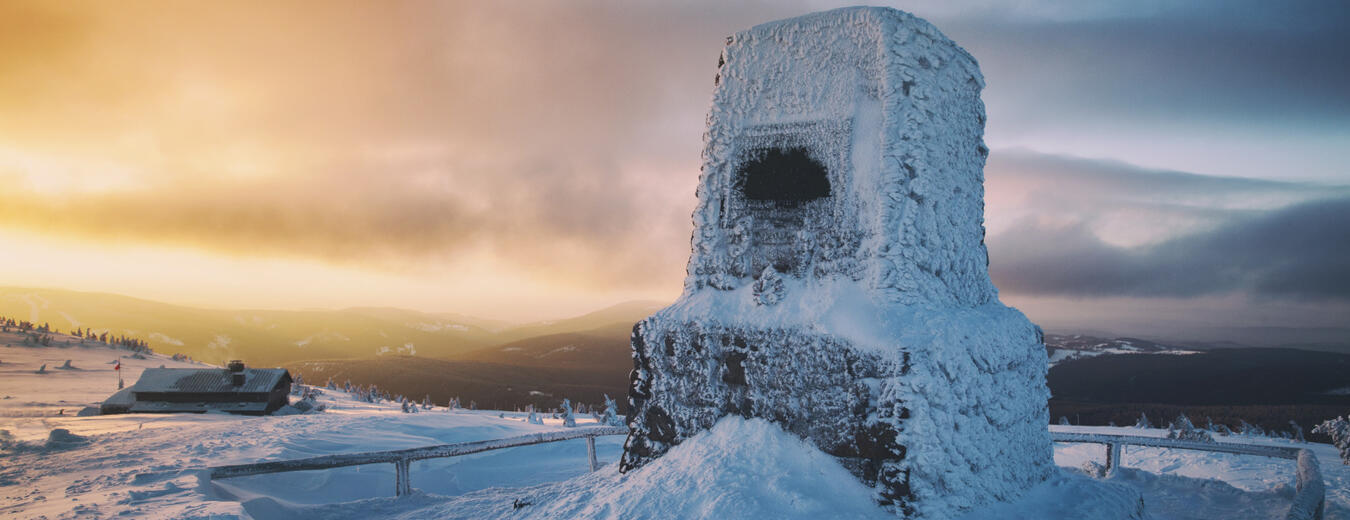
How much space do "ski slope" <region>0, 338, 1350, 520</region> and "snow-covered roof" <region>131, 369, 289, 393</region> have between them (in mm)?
16503

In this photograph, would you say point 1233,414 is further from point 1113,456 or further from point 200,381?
point 200,381

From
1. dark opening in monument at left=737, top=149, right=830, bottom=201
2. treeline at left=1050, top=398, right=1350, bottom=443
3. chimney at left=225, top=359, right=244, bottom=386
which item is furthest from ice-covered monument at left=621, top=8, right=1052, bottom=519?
chimney at left=225, top=359, right=244, bottom=386

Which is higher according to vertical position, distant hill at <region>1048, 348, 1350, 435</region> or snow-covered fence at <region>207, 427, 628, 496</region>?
snow-covered fence at <region>207, 427, 628, 496</region>

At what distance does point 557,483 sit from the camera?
729cm

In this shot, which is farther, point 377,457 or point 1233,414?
point 1233,414

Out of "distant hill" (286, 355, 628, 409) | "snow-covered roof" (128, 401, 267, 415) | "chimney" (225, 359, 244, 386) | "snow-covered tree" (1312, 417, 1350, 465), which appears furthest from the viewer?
"distant hill" (286, 355, 628, 409)

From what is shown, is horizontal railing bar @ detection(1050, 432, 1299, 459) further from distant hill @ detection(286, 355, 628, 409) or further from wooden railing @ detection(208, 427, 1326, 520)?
distant hill @ detection(286, 355, 628, 409)

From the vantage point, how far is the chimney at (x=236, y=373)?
1198 inches

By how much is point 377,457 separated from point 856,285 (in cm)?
685

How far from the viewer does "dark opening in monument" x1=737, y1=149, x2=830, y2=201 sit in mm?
6309

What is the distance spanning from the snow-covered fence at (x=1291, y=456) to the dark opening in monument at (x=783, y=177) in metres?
4.66

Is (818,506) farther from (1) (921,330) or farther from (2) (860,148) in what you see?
(2) (860,148)

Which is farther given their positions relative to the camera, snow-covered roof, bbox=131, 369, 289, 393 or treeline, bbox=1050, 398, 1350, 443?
snow-covered roof, bbox=131, 369, 289, 393

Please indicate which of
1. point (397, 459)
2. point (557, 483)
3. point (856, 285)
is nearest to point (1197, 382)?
point (856, 285)
